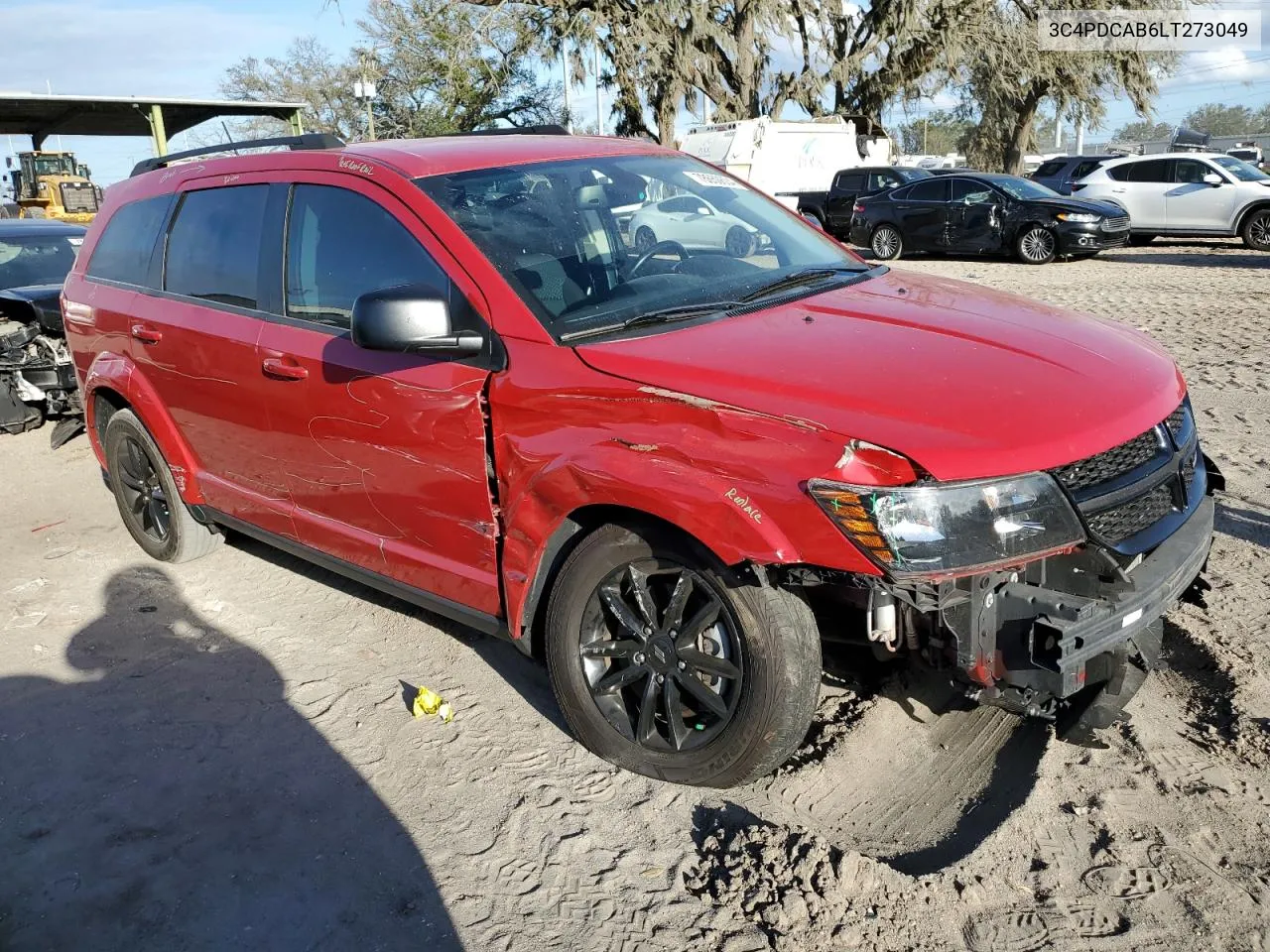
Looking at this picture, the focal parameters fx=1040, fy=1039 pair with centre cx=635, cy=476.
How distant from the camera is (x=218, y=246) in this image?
170 inches

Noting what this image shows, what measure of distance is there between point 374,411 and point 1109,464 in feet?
7.49

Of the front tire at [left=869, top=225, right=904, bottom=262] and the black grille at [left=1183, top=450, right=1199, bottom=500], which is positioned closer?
the black grille at [left=1183, top=450, right=1199, bottom=500]

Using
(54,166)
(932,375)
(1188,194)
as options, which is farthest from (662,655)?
(54,166)

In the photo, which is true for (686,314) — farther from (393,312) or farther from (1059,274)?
(1059,274)

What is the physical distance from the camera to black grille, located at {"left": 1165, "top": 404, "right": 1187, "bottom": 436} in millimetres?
3033

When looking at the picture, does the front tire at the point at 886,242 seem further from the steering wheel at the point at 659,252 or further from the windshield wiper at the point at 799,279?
the steering wheel at the point at 659,252

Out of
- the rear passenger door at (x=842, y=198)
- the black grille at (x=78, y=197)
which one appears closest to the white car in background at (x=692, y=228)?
the rear passenger door at (x=842, y=198)

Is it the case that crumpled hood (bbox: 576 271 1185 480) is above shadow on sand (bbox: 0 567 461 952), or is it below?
above

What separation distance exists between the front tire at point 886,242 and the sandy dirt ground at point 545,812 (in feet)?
50.3

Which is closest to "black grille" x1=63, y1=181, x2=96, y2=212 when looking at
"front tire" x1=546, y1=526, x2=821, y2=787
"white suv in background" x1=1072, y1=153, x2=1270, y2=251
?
"white suv in background" x1=1072, y1=153, x2=1270, y2=251

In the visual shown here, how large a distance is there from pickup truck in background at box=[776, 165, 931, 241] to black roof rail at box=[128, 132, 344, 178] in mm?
17501

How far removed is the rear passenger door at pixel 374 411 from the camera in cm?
331

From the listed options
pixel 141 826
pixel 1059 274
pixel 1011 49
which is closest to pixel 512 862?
pixel 141 826

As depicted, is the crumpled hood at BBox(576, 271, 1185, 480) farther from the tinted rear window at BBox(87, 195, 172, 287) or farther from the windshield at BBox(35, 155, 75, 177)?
the windshield at BBox(35, 155, 75, 177)
